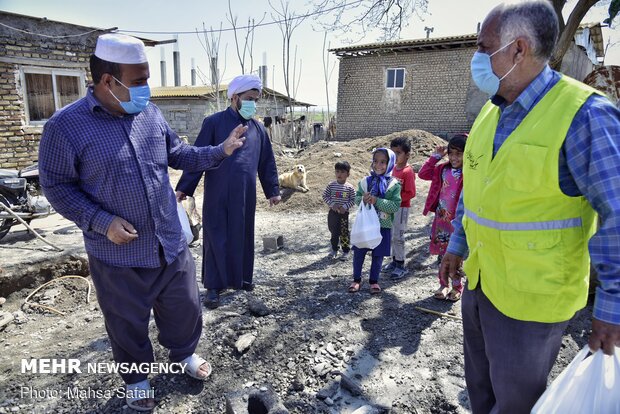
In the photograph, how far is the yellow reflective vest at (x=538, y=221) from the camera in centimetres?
134

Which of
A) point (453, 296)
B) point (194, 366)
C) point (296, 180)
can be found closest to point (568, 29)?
point (453, 296)

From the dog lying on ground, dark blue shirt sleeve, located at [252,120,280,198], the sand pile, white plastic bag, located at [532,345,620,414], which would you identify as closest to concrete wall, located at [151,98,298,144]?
the sand pile

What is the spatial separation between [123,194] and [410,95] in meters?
16.4

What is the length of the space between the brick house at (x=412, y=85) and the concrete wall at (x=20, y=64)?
11489 mm

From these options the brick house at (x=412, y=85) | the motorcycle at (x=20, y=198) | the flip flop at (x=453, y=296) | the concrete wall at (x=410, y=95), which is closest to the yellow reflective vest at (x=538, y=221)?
the flip flop at (x=453, y=296)

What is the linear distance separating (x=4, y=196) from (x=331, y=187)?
17.2ft

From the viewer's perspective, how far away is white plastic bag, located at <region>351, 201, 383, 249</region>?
3.76 m

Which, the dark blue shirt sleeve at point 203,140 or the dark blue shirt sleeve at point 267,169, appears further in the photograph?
the dark blue shirt sleeve at point 267,169

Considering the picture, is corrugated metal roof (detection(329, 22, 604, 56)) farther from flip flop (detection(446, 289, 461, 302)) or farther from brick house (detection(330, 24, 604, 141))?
flip flop (detection(446, 289, 461, 302))

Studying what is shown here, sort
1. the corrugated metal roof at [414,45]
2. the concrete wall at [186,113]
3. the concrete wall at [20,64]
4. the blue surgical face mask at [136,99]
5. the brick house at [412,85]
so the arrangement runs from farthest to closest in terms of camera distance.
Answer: the concrete wall at [186,113], the brick house at [412,85], the corrugated metal roof at [414,45], the concrete wall at [20,64], the blue surgical face mask at [136,99]

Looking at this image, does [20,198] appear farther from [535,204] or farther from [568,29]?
[568,29]

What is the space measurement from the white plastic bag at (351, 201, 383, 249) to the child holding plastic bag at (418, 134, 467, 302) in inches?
24.4

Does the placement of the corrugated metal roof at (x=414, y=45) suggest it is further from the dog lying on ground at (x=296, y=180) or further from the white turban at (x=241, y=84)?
the white turban at (x=241, y=84)

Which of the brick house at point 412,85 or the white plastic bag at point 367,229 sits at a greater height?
the brick house at point 412,85
